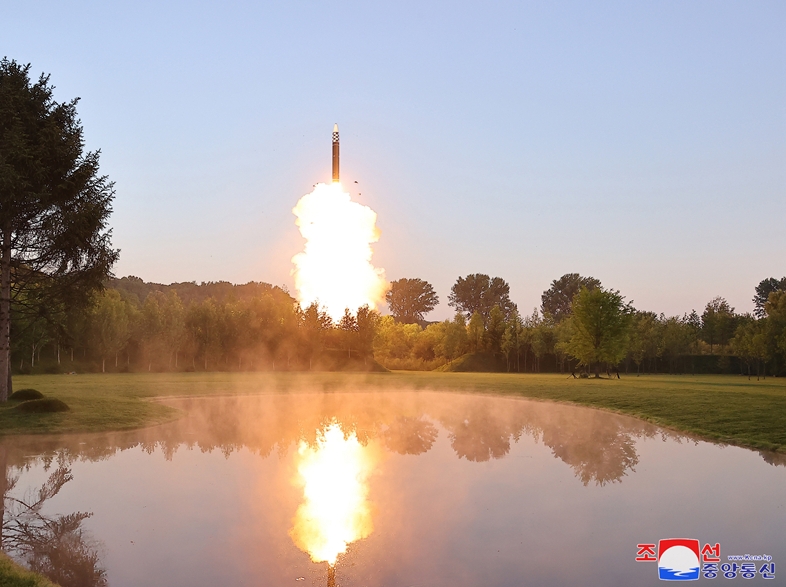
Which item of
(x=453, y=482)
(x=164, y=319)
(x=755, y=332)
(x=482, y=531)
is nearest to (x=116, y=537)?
(x=482, y=531)

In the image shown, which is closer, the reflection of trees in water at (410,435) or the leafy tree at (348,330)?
the reflection of trees in water at (410,435)

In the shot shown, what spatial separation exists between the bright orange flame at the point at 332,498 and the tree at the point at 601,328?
50677 millimetres

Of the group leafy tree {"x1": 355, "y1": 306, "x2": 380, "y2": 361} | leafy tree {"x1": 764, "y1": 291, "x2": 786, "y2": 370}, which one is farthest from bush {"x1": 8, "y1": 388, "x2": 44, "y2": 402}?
leafy tree {"x1": 764, "y1": 291, "x2": 786, "y2": 370}

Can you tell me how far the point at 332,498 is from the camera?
15.9 m

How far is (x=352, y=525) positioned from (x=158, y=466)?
9078 mm

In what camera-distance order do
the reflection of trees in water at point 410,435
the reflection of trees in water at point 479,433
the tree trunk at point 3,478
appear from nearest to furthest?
the tree trunk at point 3,478, the reflection of trees in water at point 479,433, the reflection of trees in water at point 410,435

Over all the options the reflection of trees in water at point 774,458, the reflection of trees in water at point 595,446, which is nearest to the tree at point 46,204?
the reflection of trees in water at point 595,446

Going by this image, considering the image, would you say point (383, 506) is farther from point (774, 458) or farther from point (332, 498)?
point (774, 458)

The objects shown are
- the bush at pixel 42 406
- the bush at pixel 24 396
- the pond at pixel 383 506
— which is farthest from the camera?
the bush at pixel 24 396

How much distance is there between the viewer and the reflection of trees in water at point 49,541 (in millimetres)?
10797

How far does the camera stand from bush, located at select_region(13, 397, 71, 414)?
28547mm

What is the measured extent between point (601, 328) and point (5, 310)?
186ft

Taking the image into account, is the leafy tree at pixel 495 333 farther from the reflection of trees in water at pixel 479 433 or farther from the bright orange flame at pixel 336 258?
the reflection of trees in water at pixel 479 433

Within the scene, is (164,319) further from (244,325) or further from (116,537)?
(116,537)
